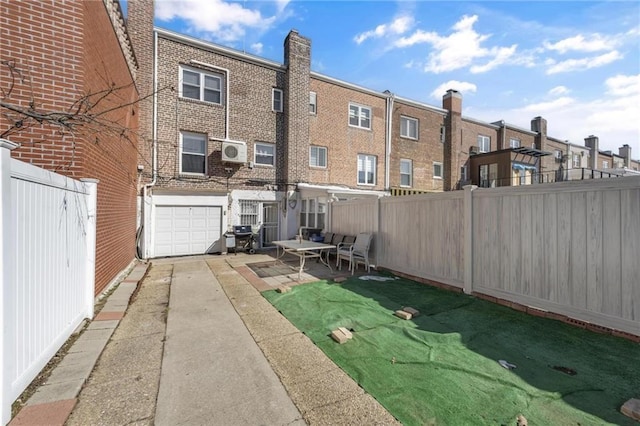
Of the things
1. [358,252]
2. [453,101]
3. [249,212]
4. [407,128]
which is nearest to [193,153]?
[249,212]

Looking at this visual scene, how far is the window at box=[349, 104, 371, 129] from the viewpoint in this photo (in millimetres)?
15562

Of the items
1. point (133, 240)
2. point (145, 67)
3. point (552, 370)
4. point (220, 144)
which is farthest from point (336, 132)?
point (552, 370)

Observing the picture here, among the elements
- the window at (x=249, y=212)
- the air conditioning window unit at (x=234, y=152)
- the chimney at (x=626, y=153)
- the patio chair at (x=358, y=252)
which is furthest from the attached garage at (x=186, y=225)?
the chimney at (x=626, y=153)

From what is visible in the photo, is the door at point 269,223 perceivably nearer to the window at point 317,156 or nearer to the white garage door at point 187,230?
the white garage door at point 187,230

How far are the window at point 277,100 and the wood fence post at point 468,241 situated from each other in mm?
10097

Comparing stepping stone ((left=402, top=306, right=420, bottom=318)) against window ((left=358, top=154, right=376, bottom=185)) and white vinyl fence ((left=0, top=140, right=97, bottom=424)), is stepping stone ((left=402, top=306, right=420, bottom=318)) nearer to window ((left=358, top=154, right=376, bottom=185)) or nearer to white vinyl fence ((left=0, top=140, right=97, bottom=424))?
white vinyl fence ((left=0, top=140, right=97, bottom=424))

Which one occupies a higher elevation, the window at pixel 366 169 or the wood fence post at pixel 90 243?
the window at pixel 366 169

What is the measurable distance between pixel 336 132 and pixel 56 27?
11.7 meters

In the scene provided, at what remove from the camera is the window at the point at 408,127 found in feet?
57.2

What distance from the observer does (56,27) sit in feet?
14.5

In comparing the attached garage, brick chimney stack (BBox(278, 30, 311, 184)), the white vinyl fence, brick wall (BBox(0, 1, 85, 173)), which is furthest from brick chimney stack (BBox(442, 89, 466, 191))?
the white vinyl fence

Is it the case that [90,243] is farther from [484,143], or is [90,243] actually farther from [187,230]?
[484,143]

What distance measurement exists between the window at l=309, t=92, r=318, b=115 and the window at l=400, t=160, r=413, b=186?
254 inches

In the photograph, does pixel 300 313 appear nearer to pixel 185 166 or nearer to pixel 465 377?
pixel 465 377
